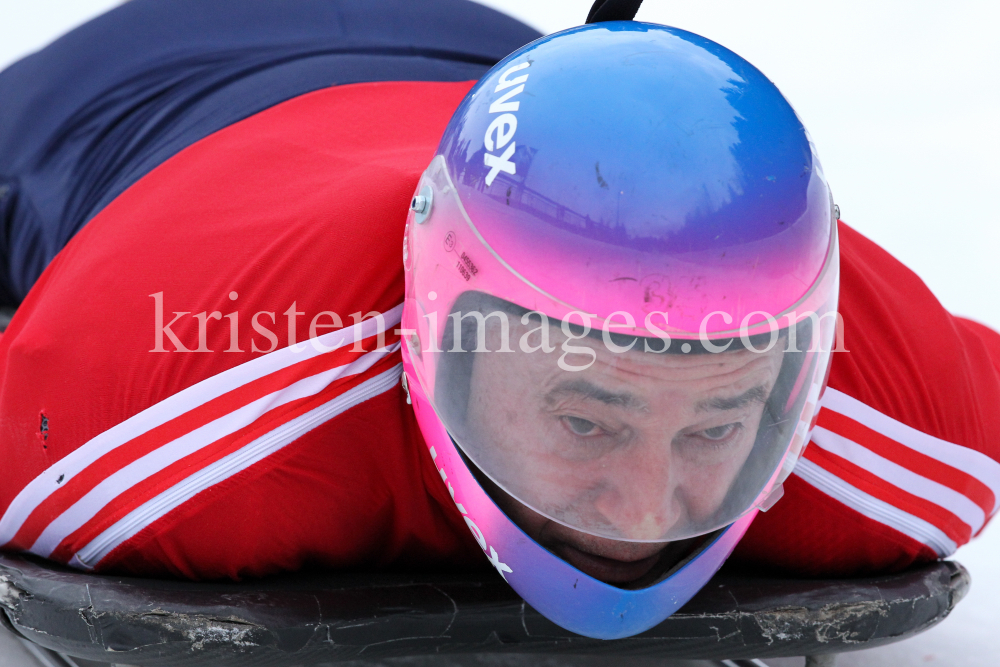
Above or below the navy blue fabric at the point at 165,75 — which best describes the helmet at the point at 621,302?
below

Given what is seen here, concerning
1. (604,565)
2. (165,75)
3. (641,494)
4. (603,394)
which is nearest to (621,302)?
(603,394)

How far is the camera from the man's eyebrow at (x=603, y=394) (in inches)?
41.7

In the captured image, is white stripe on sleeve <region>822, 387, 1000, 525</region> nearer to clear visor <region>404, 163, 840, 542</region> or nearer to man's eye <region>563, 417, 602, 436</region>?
clear visor <region>404, 163, 840, 542</region>

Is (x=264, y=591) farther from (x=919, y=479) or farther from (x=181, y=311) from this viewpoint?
(x=919, y=479)

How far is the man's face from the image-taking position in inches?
41.5

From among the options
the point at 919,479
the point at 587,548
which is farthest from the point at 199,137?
the point at 919,479

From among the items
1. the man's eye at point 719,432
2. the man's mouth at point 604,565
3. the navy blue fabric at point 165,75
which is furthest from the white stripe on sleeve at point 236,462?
the navy blue fabric at point 165,75

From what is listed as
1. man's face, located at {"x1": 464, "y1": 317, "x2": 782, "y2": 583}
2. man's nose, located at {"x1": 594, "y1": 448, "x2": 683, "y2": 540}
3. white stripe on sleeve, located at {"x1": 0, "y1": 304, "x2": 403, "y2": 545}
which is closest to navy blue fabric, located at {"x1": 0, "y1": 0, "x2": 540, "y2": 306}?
white stripe on sleeve, located at {"x1": 0, "y1": 304, "x2": 403, "y2": 545}

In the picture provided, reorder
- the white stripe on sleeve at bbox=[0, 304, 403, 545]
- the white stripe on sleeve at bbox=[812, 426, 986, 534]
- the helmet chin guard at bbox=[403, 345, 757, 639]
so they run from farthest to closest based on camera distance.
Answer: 1. the white stripe on sleeve at bbox=[812, 426, 986, 534]
2. the white stripe on sleeve at bbox=[0, 304, 403, 545]
3. the helmet chin guard at bbox=[403, 345, 757, 639]

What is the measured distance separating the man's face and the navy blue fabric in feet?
2.92

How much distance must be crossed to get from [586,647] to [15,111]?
1.55 metres

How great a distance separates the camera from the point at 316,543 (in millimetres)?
1336

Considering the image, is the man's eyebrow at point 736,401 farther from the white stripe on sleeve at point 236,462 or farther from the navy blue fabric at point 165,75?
the navy blue fabric at point 165,75

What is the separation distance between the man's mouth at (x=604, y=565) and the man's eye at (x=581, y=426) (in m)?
0.18
